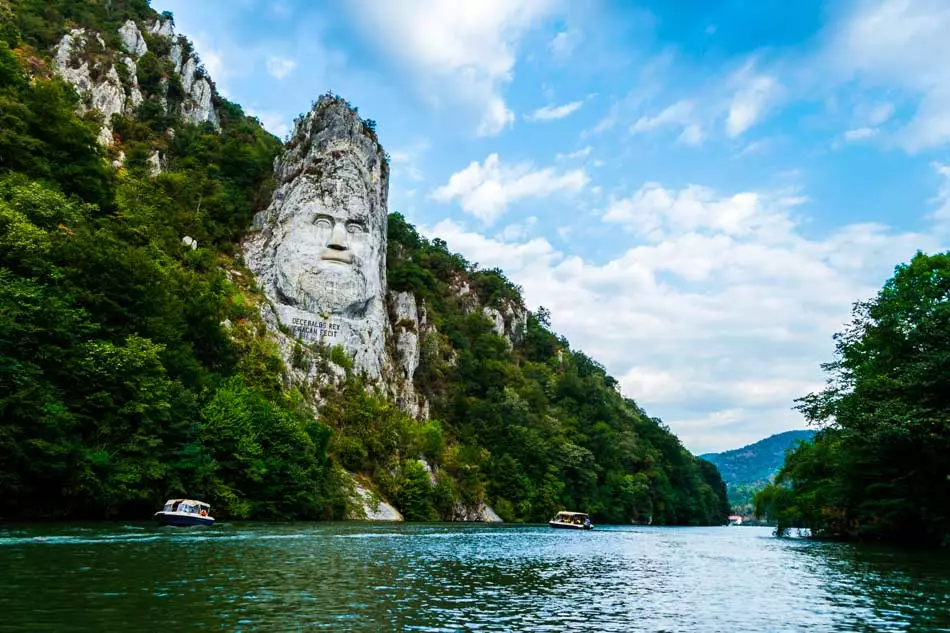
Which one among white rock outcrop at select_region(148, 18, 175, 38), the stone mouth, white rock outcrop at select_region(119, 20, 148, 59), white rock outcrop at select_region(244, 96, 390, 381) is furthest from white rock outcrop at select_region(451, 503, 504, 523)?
white rock outcrop at select_region(148, 18, 175, 38)

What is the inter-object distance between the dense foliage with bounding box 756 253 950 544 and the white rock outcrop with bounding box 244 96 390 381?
56070mm

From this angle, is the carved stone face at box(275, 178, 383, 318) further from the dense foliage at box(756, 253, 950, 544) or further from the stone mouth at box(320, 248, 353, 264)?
the dense foliage at box(756, 253, 950, 544)

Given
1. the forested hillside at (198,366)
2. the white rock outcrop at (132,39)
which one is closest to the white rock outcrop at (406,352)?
the forested hillside at (198,366)

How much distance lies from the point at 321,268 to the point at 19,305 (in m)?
54.9

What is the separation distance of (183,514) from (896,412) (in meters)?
39.1

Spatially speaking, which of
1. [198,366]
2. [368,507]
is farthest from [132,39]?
[368,507]

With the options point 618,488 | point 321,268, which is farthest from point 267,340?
point 618,488

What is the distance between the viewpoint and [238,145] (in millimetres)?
101062

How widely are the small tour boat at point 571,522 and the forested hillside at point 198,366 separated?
12598 millimetres

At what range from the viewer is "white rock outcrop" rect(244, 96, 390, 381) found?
84312mm

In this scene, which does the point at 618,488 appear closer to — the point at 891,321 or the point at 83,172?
the point at 891,321

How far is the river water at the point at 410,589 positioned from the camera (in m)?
13.2

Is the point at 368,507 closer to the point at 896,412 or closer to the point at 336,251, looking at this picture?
the point at 336,251

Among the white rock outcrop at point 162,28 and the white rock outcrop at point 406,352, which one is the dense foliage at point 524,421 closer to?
the white rock outcrop at point 406,352
